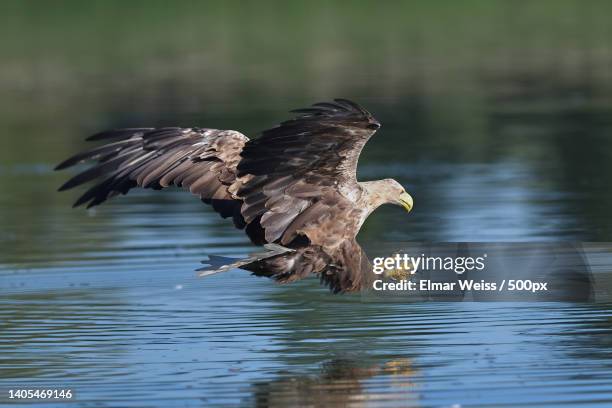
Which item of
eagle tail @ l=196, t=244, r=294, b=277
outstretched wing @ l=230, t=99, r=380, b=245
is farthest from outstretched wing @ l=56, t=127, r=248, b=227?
eagle tail @ l=196, t=244, r=294, b=277

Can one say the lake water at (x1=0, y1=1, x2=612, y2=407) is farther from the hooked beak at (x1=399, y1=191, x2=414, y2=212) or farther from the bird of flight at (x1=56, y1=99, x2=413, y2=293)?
the hooked beak at (x1=399, y1=191, x2=414, y2=212)

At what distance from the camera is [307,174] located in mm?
8984

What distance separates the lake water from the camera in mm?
7898

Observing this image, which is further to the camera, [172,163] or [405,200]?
[172,163]

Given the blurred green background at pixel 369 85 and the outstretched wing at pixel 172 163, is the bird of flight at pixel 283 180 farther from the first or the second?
the blurred green background at pixel 369 85

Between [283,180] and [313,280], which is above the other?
[283,180]

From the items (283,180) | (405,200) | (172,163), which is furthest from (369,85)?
(283,180)

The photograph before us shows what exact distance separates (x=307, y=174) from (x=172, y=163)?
1090 millimetres

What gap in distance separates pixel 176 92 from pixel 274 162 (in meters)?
17.6

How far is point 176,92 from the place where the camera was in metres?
26.3

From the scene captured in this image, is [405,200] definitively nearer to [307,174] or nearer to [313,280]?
[307,174]

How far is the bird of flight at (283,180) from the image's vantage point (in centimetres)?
860

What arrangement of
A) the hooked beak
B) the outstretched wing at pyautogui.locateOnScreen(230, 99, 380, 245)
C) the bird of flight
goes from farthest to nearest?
1. the hooked beak
2. the bird of flight
3. the outstretched wing at pyautogui.locateOnScreen(230, 99, 380, 245)

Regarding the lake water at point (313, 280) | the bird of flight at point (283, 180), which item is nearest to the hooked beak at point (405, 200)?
the bird of flight at point (283, 180)
